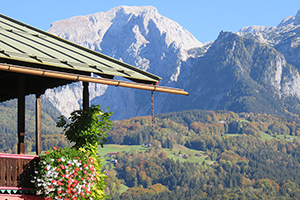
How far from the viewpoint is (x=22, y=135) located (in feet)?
37.8

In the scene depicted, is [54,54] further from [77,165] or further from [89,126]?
[77,165]

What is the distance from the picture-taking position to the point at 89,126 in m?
10.7

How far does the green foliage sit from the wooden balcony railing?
1.22 metres

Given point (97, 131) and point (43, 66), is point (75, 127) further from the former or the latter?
point (43, 66)

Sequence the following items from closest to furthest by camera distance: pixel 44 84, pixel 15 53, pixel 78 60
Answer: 1. pixel 15 53
2. pixel 78 60
3. pixel 44 84

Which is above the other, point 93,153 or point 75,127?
point 75,127

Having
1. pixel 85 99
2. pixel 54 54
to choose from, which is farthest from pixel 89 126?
pixel 54 54

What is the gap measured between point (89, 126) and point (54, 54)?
78.5 inches

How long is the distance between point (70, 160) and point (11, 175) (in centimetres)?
138

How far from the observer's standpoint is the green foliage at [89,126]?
10672mm

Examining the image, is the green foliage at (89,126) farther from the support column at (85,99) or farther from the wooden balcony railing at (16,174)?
the wooden balcony railing at (16,174)

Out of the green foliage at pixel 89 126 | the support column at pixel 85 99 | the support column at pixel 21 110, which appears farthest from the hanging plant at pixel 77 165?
the support column at pixel 21 110

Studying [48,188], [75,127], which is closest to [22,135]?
[75,127]

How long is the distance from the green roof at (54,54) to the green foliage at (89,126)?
1015 millimetres
